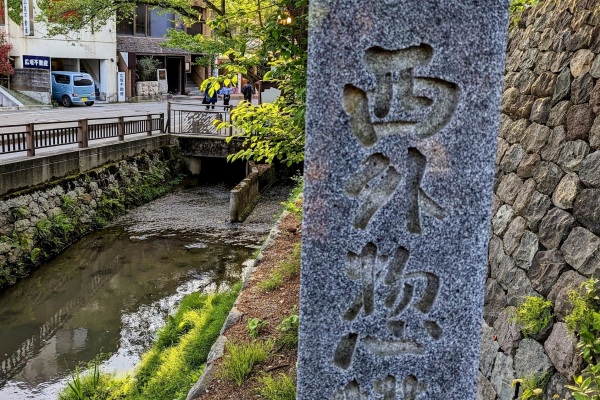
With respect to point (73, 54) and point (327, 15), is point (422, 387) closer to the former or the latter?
point (327, 15)

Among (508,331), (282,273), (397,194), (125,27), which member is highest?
(125,27)

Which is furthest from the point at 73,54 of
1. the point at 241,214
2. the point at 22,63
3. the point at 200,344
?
the point at 200,344

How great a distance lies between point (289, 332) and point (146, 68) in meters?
32.0

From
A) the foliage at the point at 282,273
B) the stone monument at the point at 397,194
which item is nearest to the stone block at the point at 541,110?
the stone monument at the point at 397,194

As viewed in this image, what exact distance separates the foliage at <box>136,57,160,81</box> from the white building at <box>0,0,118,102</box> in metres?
1.99

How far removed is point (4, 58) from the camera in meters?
26.8

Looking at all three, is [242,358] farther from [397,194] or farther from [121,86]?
[121,86]

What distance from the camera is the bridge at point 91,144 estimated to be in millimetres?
12461

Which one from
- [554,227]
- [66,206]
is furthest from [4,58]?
[554,227]

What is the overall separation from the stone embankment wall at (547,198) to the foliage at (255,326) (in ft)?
7.63

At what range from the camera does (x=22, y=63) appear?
28.7m

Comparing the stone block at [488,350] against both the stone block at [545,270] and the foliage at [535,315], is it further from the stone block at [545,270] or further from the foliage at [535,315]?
the stone block at [545,270]

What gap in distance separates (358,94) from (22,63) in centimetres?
3022

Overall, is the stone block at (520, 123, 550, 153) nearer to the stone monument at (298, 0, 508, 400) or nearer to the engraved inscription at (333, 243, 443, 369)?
the stone monument at (298, 0, 508, 400)
